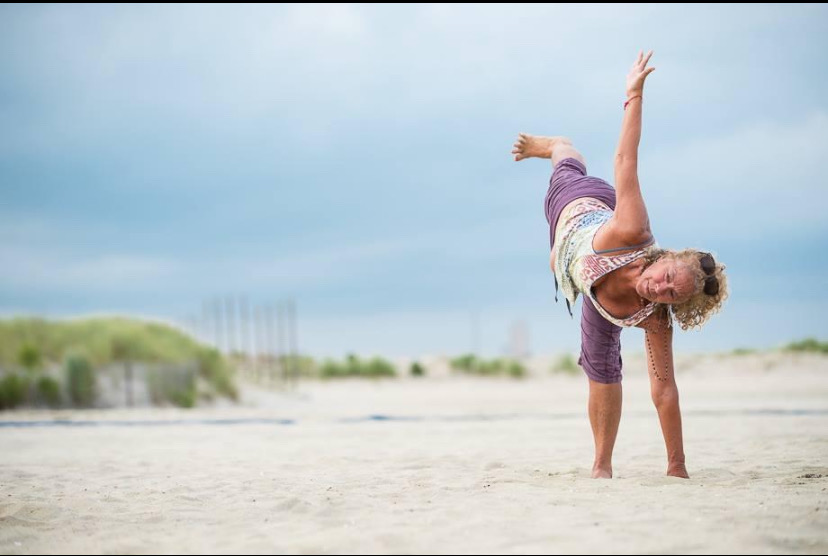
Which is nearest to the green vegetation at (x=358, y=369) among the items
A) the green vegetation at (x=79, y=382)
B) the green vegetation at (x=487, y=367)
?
the green vegetation at (x=487, y=367)

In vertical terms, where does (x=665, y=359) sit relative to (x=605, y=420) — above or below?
above

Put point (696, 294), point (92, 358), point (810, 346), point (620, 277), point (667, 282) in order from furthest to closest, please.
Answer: point (810, 346), point (92, 358), point (620, 277), point (696, 294), point (667, 282)

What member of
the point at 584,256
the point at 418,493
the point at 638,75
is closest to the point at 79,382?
the point at 418,493

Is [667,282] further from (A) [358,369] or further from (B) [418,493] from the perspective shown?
(A) [358,369]

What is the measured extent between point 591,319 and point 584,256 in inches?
24.1

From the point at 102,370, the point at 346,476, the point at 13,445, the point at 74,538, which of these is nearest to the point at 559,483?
the point at 346,476

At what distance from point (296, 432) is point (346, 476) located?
4.67 metres

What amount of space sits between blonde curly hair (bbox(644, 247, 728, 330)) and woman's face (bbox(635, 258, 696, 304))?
0.04 m

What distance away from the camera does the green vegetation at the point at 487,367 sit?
108ft

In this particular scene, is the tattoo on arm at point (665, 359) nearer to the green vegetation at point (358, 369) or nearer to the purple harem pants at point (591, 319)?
the purple harem pants at point (591, 319)

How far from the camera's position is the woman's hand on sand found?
435cm

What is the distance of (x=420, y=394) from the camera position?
25.4 metres

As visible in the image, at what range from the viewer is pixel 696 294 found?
13.8 feet

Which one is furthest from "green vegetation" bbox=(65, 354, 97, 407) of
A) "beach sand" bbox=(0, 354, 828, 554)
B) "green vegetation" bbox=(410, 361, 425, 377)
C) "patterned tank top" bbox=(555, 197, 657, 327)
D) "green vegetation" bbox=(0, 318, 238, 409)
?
"green vegetation" bbox=(410, 361, 425, 377)
